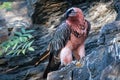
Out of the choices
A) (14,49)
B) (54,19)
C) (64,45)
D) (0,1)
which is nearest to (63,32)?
(64,45)

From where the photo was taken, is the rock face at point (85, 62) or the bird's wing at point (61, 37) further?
the bird's wing at point (61, 37)

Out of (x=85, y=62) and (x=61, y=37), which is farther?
(x=61, y=37)

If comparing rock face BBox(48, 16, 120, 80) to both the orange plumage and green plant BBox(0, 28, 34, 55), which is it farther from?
green plant BBox(0, 28, 34, 55)

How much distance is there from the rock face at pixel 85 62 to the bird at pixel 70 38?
1.28 feet

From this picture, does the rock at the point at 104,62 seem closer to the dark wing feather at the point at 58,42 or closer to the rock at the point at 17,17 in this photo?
the dark wing feather at the point at 58,42

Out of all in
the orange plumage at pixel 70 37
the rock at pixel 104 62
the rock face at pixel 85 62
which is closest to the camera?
the rock at pixel 104 62

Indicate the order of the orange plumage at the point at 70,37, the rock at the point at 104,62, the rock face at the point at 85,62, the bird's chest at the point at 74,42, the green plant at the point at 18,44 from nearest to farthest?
the rock at the point at 104,62, the rock face at the point at 85,62, the orange plumage at the point at 70,37, the bird's chest at the point at 74,42, the green plant at the point at 18,44

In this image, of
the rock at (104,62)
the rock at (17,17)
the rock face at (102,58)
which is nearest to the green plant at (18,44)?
the rock at (17,17)

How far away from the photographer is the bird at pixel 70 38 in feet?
28.5

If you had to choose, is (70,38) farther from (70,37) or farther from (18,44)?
(18,44)

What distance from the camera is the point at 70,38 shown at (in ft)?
29.1

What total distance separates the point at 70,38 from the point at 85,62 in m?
1.30

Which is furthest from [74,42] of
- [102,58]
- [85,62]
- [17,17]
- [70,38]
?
[17,17]

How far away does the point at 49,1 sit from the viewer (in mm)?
11969
